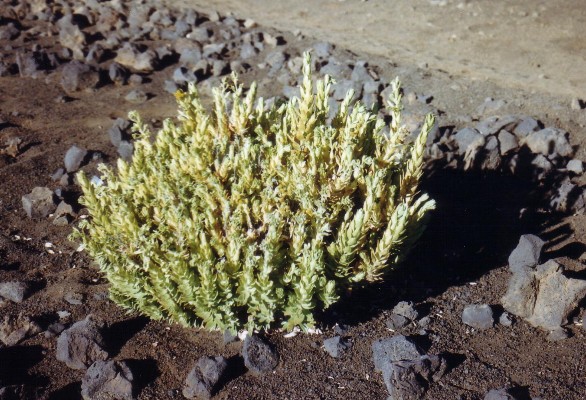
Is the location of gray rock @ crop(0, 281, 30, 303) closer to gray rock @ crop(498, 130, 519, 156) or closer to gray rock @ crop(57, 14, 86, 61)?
gray rock @ crop(498, 130, 519, 156)

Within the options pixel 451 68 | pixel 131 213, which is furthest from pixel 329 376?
pixel 451 68

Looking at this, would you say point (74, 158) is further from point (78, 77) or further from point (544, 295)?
point (544, 295)

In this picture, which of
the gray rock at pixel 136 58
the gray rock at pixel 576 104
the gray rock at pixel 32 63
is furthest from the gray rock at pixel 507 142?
the gray rock at pixel 32 63

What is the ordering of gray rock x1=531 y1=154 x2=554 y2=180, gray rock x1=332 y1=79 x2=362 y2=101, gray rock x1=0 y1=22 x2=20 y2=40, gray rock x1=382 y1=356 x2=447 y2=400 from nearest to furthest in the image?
gray rock x1=382 y1=356 x2=447 y2=400, gray rock x1=531 y1=154 x2=554 y2=180, gray rock x1=332 y1=79 x2=362 y2=101, gray rock x1=0 y1=22 x2=20 y2=40

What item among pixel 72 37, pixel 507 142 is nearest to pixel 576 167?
pixel 507 142

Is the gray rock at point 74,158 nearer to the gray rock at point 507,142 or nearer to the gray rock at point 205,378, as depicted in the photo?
the gray rock at point 205,378

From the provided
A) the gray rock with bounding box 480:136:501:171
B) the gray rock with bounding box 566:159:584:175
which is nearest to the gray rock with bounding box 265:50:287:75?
the gray rock with bounding box 480:136:501:171
